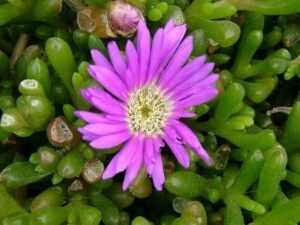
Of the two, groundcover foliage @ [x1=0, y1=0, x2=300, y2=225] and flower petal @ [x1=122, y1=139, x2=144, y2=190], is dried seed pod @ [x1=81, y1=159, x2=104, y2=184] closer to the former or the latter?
groundcover foliage @ [x1=0, y1=0, x2=300, y2=225]

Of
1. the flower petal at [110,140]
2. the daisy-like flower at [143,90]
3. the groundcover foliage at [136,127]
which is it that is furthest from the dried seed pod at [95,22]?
the flower petal at [110,140]

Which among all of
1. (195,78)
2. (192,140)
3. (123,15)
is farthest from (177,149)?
(123,15)

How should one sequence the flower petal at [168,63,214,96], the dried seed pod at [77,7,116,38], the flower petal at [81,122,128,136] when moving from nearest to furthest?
1. the flower petal at [81,122,128,136]
2. the flower petal at [168,63,214,96]
3. the dried seed pod at [77,7,116,38]

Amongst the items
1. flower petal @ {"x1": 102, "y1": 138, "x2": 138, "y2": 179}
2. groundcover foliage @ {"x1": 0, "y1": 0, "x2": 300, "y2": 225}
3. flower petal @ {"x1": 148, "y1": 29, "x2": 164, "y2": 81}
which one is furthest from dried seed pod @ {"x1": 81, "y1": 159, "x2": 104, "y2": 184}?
flower petal @ {"x1": 148, "y1": 29, "x2": 164, "y2": 81}

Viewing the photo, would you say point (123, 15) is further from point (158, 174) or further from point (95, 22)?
point (158, 174)

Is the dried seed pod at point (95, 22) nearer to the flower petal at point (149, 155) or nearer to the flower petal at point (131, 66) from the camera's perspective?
the flower petal at point (131, 66)

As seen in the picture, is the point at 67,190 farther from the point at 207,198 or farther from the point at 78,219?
the point at 207,198
